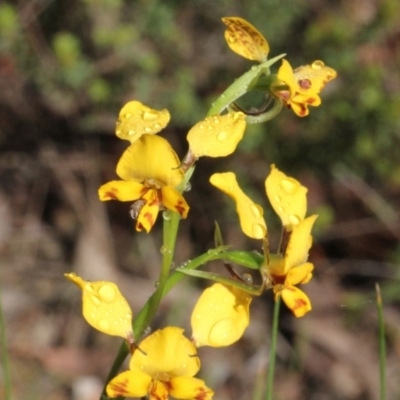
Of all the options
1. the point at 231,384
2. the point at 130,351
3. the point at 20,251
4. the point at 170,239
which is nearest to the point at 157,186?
the point at 170,239

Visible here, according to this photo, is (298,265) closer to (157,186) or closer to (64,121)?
(157,186)

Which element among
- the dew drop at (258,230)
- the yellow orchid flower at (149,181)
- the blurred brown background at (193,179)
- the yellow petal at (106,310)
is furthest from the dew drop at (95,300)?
the blurred brown background at (193,179)

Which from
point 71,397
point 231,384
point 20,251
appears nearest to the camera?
point 71,397

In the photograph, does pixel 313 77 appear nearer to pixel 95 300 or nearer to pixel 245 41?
pixel 245 41

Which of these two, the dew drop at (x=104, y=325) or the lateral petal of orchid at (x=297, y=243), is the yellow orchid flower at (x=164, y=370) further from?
the lateral petal of orchid at (x=297, y=243)

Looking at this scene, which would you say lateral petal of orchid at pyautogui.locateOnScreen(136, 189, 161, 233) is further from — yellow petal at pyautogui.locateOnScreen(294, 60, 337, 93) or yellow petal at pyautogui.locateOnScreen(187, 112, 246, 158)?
yellow petal at pyautogui.locateOnScreen(294, 60, 337, 93)

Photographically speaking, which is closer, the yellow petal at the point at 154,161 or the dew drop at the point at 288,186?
the yellow petal at the point at 154,161
